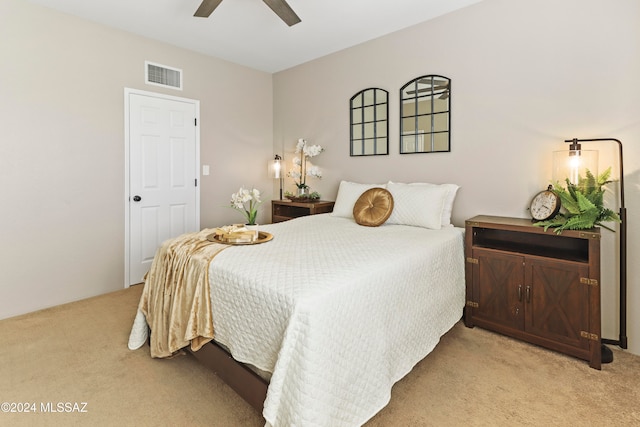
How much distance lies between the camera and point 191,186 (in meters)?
4.01

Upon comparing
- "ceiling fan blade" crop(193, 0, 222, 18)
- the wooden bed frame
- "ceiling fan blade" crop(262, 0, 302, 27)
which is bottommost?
the wooden bed frame

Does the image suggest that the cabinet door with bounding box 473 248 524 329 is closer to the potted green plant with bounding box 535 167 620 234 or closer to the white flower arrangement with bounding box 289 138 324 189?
the potted green plant with bounding box 535 167 620 234

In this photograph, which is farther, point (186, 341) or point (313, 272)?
Result: point (186, 341)

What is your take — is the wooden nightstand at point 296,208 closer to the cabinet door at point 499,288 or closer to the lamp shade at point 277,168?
the lamp shade at point 277,168

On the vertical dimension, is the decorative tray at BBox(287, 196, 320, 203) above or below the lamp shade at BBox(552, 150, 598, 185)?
below

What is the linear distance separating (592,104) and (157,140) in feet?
12.9

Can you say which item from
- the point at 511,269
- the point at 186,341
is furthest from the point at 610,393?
the point at 186,341

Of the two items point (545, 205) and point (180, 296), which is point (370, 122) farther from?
point (180, 296)

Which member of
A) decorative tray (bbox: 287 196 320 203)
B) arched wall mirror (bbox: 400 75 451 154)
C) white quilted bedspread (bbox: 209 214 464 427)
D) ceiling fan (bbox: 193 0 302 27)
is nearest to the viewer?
white quilted bedspread (bbox: 209 214 464 427)

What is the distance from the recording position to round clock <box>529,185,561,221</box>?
7.63 ft

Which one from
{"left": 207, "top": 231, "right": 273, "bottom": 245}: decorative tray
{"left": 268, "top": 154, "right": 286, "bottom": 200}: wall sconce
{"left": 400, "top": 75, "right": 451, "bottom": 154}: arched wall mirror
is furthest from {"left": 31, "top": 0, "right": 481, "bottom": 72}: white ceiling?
{"left": 207, "top": 231, "right": 273, "bottom": 245}: decorative tray

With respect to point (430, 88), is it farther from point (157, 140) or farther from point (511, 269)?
point (157, 140)

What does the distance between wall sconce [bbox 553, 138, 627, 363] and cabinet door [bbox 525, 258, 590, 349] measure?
0.32 meters

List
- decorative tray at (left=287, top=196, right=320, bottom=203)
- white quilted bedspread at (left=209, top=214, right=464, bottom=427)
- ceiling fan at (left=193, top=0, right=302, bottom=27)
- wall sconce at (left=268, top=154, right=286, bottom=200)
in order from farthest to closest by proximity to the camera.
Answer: wall sconce at (left=268, top=154, right=286, bottom=200) → decorative tray at (left=287, top=196, right=320, bottom=203) → ceiling fan at (left=193, top=0, right=302, bottom=27) → white quilted bedspread at (left=209, top=214, right=464, bottom=427)
